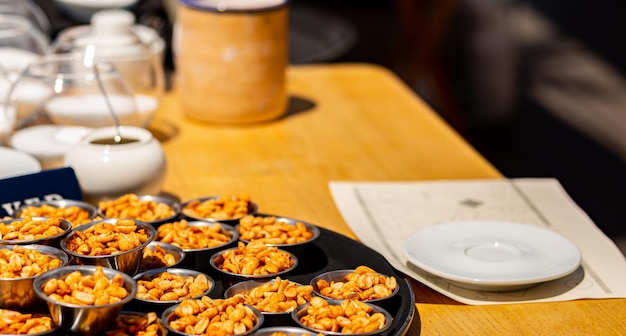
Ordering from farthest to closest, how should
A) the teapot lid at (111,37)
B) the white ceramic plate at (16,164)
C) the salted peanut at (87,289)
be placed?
the teapot lid at (111,37) → the white ceramic plate at (16,164) → the salted peanut at (87,289)

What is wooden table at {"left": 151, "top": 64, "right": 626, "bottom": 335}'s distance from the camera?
1013mm

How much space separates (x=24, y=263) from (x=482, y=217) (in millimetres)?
642

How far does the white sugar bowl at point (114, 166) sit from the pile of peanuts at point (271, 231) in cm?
20

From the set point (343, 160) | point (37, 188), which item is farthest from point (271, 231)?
point (343, 160)

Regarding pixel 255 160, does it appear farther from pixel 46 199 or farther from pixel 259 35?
pixel 46 199

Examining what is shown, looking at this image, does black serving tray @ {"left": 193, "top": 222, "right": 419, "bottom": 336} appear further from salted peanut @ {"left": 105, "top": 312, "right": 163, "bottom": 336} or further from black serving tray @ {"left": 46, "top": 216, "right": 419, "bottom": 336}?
salted peanut @ {"left": 105, "top": 312, "right": 163, "bottom": 336}

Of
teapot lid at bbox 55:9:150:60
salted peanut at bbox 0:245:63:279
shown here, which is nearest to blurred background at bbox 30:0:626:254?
teapot lid at bbox 55:9:150:60

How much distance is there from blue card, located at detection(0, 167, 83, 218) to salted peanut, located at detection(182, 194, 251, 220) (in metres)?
0.16

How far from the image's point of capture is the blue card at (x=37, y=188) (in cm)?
114

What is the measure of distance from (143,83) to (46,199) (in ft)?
1.58

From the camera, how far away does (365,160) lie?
5.13 feet

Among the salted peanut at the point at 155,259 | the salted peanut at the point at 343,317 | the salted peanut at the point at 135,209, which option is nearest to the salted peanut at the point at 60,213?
the salted peanut at the point at 135,209

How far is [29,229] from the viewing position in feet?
3.28

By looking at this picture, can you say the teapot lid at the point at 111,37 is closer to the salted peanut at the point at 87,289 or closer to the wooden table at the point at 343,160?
the wooden table at the point at 343,160
